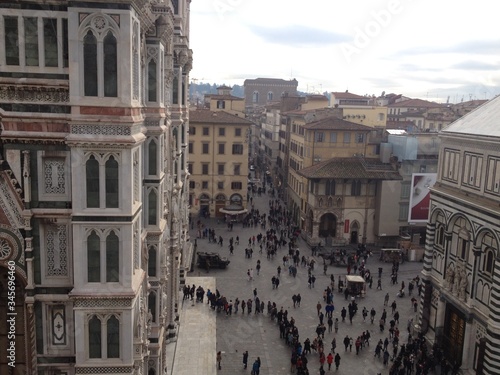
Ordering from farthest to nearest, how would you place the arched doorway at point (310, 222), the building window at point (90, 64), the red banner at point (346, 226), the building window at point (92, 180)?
the arched doorway at point (310, 222) → the red banner at point (346, 226) → the building window at point (92, 180) → the building window at point (90, 64)

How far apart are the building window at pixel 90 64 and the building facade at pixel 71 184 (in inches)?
0.9

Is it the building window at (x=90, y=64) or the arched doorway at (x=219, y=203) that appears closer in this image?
the building window at (x=90, y=64)

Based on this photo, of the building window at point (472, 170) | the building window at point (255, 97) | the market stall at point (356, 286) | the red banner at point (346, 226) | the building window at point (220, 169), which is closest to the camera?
the building window at point (472, 170)

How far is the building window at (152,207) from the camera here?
18.7 m

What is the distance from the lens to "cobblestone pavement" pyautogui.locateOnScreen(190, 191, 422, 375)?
30016mm

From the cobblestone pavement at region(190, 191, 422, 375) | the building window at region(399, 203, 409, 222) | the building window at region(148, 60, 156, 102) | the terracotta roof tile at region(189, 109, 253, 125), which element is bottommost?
the cobblestone pavement at region(190, 191, 422, 375)

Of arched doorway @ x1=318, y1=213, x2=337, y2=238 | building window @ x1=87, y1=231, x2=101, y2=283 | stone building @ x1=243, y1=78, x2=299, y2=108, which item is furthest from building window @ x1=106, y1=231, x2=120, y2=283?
stone building @ x1=243, y1=78, x2=299, y2=108

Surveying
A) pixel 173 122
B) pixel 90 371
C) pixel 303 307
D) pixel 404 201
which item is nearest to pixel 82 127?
pixel 90 371

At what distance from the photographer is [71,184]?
40.0ft

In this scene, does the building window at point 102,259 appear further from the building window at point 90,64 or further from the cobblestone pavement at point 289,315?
the cobblestone pavement at point 289,315

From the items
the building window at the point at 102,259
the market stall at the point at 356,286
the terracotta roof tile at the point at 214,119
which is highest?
the terracotta roof tile at the point at 214,119

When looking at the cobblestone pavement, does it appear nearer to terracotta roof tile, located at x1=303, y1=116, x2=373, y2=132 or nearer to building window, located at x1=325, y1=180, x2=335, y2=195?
building window, located at x1=325, y1=180, x2=335, y2=195

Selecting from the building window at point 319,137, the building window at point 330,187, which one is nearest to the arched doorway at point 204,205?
the building window at point 319,137

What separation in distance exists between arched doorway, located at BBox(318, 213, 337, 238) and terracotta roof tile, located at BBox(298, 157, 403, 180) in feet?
16.8
